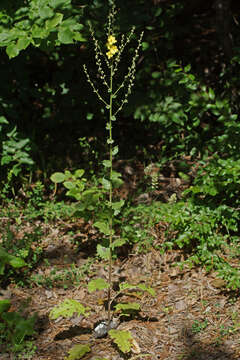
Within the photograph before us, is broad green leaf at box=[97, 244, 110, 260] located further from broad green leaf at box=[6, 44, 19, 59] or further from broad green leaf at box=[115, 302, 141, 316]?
broad green leaf at box=[6, 44, 19, 59]

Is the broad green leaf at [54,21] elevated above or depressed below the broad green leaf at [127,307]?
above

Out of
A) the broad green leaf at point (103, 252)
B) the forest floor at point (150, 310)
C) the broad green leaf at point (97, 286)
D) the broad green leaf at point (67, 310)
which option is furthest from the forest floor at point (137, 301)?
the broad green leaf at point (103, 252)

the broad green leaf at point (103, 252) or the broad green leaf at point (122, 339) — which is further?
the broad green leaf at point (103, 252)

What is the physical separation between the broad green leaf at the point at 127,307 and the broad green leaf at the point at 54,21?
6.28 feet

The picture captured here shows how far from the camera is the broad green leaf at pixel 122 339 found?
2576 millimetres

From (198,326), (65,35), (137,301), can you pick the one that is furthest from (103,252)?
(65,35)

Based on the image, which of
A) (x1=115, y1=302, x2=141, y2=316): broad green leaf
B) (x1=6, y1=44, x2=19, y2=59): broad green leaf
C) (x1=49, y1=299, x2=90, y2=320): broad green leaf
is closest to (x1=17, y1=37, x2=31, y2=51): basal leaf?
(x1=6, y1=44, x2=19, y2=59): broad green leaf

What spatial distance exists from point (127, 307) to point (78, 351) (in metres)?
0.42

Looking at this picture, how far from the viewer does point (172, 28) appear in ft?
13.4

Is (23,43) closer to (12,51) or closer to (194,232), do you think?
(12,51)

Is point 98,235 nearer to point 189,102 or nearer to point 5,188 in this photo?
point 5,188

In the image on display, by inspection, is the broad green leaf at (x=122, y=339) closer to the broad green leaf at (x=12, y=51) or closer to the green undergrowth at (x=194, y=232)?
the green undergrowth at (x=194, y=232)

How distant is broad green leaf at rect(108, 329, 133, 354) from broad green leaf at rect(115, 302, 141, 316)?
0.16m

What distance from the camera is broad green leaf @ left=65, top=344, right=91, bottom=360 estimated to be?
2.60 meters
